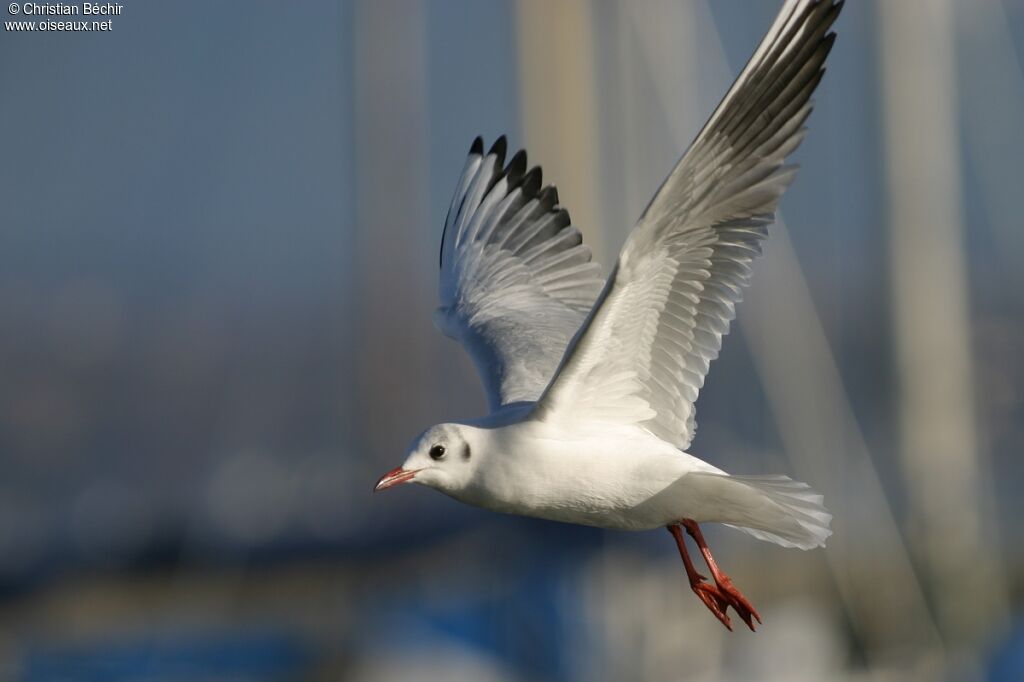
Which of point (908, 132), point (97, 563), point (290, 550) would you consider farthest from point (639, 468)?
point (97, 563)

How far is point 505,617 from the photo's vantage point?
31.5ft

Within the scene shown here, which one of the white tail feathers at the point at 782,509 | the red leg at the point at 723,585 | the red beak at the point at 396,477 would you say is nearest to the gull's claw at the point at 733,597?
the red leg at the point at 723,585

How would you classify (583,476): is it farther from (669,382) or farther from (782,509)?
(782,509)

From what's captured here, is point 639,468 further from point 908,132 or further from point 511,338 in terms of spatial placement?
point 908,132

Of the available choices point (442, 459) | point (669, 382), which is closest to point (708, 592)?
point (669, 382)

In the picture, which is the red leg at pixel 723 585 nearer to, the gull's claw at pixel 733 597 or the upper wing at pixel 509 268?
the gull's claw at pixel 733 597

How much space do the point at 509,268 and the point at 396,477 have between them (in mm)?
1571

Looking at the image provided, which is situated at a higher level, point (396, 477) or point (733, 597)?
point (396, 477)

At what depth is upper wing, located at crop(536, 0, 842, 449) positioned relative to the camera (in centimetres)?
442

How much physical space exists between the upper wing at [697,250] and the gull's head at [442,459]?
207mm

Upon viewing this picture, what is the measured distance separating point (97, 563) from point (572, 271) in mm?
10121

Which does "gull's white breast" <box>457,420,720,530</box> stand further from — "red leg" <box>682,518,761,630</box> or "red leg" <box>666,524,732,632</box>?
"red leg" <box>666,524,732,632</box>

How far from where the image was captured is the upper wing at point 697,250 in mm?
4418

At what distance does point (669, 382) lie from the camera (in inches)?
191
